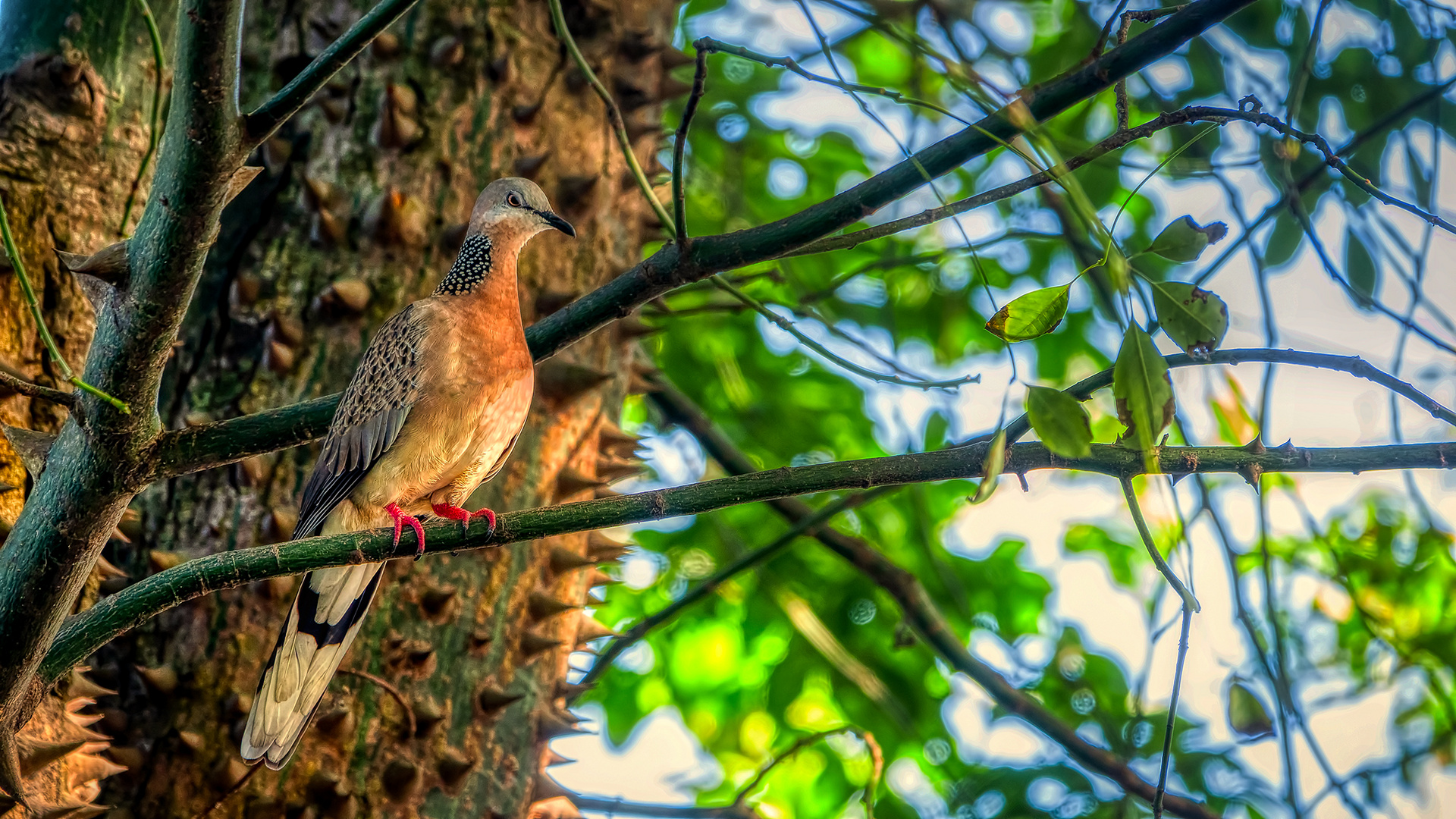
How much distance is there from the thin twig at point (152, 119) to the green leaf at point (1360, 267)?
286 cm

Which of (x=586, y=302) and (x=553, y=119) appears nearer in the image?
(x=586, y=302)

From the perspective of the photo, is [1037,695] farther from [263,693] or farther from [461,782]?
[263,693]

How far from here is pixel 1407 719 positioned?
3934mm

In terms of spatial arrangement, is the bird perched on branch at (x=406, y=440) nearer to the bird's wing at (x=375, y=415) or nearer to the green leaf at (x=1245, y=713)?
the bird's wing at (x=375, y=415)

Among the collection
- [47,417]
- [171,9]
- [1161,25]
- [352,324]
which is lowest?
[47,417]

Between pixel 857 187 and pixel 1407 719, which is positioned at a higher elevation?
pixel 1407 719

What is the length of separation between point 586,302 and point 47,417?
1.38 m

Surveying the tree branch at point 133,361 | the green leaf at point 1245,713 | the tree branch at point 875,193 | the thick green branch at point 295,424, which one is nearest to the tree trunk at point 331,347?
the tree branch at point 133,361

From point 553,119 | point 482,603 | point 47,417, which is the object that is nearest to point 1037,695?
point 482,603

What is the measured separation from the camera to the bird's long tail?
2.35 metres

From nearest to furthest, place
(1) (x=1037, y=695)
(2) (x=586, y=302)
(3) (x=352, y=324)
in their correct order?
(2) (x=586, y=302)
(3) (x=352, y=324)
(1) (x=1037, y=695)

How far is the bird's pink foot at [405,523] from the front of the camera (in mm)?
1946

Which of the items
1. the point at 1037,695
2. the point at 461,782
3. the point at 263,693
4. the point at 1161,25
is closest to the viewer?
the point at 1161,25

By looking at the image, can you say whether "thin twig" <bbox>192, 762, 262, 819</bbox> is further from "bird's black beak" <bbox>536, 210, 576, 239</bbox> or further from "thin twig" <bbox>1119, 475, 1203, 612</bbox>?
"thin twig" <bbox>1119, 475, 1203, 612</bbox>
